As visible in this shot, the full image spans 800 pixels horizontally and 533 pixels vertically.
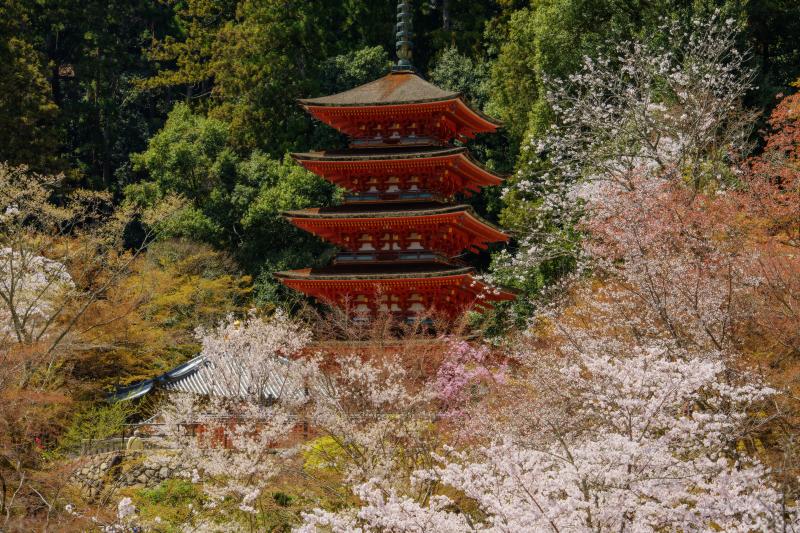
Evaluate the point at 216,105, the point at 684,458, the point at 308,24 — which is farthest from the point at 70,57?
the point at 684,458

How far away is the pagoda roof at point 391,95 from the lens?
24.8 m

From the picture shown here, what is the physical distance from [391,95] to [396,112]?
0.61 meters

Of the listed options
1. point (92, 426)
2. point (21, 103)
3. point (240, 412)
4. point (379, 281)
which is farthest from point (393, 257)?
point (21, 103)

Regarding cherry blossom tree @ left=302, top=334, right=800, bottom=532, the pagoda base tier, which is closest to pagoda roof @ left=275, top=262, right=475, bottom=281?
the pagoda base tier

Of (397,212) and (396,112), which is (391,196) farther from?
(396,112)

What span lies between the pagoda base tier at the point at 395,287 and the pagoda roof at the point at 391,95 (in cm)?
391

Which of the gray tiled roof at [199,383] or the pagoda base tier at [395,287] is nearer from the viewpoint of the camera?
the pagoda base tier at [395,287]

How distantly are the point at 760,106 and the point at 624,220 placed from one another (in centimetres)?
1490

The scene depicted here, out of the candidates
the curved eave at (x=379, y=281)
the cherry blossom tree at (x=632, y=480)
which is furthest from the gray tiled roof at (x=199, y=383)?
the cherry blossom tree at (x=632, y=480)

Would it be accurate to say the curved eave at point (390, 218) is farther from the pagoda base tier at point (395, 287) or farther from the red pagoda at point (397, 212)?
the pagoda base tier at point (395, 287)

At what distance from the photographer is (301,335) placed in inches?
896

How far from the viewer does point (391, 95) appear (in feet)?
83.5

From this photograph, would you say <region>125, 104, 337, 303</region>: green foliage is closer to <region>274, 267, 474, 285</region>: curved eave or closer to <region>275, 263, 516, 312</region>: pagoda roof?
<region>275, 263, 516, 312</region>: pagoda roof

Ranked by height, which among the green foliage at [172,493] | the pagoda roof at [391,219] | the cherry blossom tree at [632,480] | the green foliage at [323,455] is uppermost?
the cherry blossom tree at [632,480]
